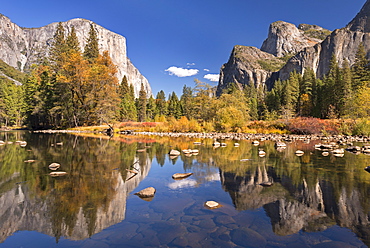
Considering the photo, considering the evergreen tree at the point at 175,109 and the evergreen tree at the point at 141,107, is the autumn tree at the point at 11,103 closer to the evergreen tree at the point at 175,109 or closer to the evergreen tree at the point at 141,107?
the evergreen tree at the point at 141,107

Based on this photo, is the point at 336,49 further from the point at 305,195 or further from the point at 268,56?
the point at 305,195

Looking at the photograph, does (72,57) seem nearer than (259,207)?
No

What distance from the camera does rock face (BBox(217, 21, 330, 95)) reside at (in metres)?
142

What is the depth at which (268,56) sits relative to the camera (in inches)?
6703

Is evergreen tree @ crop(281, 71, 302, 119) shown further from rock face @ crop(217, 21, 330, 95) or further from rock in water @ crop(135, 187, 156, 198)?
rock face @ crop(217, 21, 330, 95)

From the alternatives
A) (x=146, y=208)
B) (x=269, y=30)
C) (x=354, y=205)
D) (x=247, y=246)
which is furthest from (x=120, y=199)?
(x=269, y=30)

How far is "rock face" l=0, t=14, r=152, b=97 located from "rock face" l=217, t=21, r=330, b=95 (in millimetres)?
81388

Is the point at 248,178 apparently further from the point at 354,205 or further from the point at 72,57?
the point at 72,57

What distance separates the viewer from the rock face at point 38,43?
159 metres

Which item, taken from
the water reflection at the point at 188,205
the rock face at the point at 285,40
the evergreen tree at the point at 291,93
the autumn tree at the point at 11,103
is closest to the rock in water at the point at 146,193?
the water reflection at the point at 188,205

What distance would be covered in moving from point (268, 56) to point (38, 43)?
670 ft

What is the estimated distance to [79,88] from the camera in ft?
104

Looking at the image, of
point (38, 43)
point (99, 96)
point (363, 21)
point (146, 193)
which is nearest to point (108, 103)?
point (99, 96)

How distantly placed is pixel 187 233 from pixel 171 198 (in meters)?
1.60
